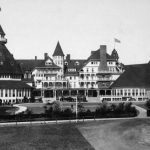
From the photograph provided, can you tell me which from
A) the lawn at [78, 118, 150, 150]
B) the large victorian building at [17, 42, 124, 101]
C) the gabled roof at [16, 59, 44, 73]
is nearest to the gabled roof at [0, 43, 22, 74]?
the large victorian building at [17, 42, 124, 101]

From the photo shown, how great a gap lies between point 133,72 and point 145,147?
5435 cm

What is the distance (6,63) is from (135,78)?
27287mm

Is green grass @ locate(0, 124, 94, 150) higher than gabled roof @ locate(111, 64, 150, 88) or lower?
lower

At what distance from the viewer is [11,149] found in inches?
1122

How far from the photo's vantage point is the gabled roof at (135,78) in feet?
259

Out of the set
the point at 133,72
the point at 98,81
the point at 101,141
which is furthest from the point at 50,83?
the point at 101,141

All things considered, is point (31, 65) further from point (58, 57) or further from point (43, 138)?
point (43, 138)

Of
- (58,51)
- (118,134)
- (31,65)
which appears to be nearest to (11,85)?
(31,65)

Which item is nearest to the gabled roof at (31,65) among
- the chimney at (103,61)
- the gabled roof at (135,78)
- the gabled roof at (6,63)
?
the chimney at (103,61)

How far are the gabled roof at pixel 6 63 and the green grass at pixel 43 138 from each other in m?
40.2

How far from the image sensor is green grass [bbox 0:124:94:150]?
29263 mm

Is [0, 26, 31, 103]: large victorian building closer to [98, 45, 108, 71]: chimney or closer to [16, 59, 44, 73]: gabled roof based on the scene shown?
[16, 59, 44, 73]: gabled roof

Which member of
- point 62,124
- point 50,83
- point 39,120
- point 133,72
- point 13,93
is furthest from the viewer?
point 50,83

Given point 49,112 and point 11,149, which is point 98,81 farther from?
point 11,149
